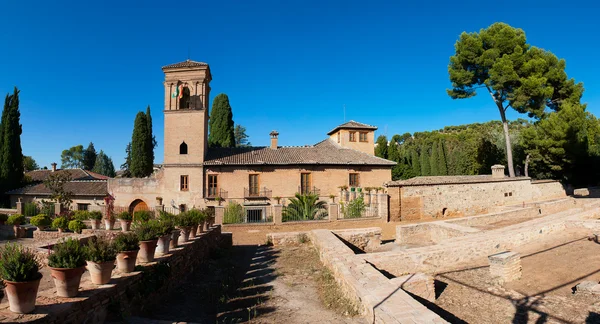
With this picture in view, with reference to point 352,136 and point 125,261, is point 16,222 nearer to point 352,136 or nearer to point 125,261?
point 125,261

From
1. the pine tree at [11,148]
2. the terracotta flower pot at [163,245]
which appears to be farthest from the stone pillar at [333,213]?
the pine tree at [11,148]

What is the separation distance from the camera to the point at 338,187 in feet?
77.2

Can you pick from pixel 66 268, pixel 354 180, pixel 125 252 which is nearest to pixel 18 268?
pixel 66 268

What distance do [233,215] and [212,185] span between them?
5520mm

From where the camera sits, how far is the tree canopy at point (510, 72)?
24.3 metres

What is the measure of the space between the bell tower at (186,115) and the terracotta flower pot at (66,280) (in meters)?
18.5

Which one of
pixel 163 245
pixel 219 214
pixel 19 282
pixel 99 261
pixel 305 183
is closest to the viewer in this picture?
pixel 19 282

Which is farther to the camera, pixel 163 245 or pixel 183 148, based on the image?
pixel 183 148

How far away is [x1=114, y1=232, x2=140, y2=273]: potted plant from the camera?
4.90 meters

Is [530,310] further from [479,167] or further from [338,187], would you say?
[479,167]

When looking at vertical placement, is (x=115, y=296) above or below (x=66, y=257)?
below

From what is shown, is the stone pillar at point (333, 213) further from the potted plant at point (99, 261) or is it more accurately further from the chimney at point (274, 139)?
the potted plant at point (99, 261)

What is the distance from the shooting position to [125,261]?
4.95 m


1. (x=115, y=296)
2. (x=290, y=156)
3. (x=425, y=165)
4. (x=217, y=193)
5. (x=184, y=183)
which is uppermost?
(x=425, y=165)
